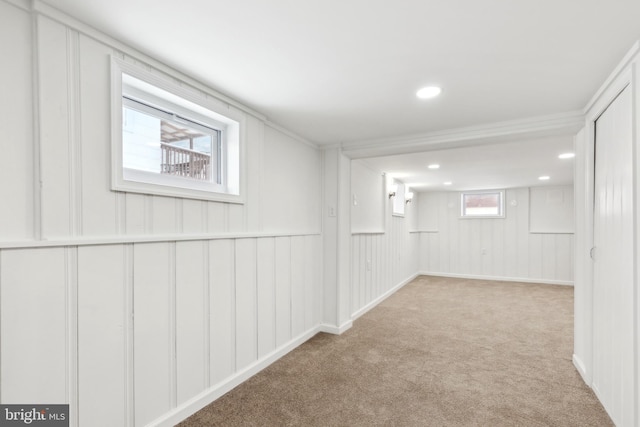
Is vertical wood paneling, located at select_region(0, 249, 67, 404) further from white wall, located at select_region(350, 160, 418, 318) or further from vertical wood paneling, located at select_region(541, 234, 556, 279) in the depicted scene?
vertical wood paneling, located at select_region(541, 234, 556, 279)

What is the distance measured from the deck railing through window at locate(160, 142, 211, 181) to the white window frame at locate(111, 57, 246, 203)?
0.07 meters

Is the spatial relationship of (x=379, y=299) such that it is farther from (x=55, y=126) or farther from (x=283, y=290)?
(x=55, y=126)

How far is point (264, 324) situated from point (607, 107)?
300 cm

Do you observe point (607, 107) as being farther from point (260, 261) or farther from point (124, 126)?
point (124, 126)

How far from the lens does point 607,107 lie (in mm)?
2055

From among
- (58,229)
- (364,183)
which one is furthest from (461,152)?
(58,229)

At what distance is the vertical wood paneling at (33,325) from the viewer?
1235 mm

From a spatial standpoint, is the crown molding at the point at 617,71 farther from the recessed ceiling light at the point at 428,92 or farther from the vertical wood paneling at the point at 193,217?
the vertical wood paneling at the point at 193,217

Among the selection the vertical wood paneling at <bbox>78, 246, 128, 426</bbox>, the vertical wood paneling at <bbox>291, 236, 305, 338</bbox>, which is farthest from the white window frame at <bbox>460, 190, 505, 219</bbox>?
the vertical wood paneling at <bbox>78, 246, 128, 426</bbox>

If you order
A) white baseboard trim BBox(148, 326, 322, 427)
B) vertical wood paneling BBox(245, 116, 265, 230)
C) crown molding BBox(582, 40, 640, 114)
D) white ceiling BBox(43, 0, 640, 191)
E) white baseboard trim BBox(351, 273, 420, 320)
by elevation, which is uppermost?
white ceiling BBox(43, 0, 640, 191)

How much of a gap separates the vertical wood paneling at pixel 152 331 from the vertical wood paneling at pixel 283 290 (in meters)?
1.13

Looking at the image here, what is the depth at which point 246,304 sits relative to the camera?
2477mm

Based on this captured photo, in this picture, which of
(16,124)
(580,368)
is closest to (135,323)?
(16,124)

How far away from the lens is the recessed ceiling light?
211 cm
